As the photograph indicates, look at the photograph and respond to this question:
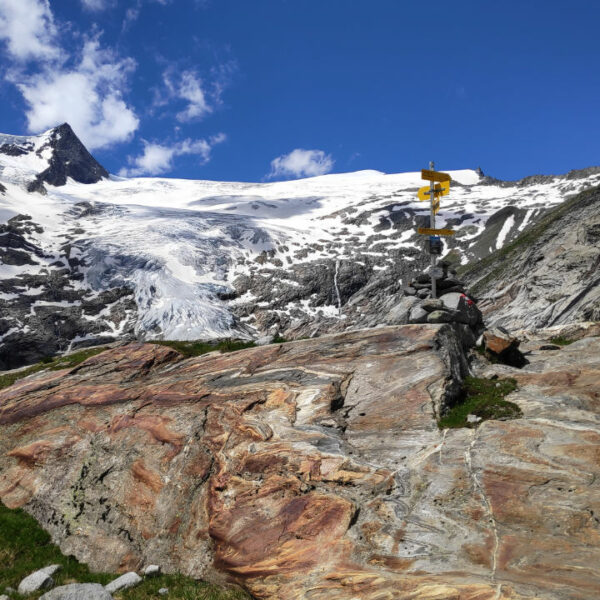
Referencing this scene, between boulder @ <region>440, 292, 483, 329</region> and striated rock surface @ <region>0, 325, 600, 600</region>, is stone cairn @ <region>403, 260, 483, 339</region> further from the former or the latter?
striated rock surface @ <region>0, 325, 600, 600</region>

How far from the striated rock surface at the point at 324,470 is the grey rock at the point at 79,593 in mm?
1878

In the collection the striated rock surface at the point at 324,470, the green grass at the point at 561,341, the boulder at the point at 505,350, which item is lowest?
the striated rock surface at the point at 324,470

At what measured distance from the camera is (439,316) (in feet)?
68.6

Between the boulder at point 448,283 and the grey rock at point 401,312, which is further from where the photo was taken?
the boulder at point 448,283

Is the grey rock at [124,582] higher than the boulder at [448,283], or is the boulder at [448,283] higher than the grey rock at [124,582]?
the boulder at [448,283]

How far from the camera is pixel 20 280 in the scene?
141750 millimetres

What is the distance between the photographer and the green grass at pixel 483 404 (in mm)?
13234

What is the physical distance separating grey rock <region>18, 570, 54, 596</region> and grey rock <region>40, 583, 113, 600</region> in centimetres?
98

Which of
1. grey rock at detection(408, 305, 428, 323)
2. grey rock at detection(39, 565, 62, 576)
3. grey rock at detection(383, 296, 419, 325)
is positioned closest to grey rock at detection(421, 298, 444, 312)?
grey rock at detection(408, 305, 428, 323)

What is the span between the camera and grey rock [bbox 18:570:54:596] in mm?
10945

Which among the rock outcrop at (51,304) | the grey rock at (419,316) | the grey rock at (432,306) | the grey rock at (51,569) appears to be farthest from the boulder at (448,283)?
the rock outcrop at (51,304)

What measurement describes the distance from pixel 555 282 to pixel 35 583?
187 feet

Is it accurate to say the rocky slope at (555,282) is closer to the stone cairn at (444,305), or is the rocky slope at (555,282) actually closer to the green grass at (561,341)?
the green grass at (561,341)

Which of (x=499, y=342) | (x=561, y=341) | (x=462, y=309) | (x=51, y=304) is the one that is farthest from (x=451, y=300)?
(x=51, y=304)
